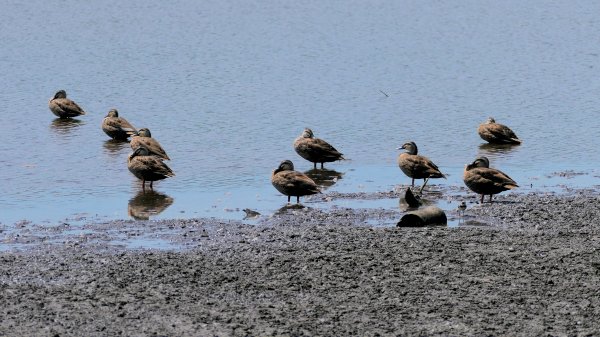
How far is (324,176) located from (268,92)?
996cm

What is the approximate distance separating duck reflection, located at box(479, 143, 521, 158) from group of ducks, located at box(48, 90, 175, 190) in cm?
655

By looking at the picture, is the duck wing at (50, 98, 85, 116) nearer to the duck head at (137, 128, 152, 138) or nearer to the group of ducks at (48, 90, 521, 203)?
the group of ducks at (48, 90, 521, 203)

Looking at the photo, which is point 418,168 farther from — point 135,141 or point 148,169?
point 135,141

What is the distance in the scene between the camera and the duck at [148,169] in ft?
67.5

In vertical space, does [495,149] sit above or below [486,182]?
above

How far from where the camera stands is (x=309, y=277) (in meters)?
13.9

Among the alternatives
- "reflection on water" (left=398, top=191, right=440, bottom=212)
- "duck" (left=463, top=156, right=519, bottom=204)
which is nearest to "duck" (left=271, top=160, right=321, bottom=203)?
"reflection on water" (left=398, top=191, right=440, bottom=212)

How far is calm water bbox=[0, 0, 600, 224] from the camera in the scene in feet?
69.9

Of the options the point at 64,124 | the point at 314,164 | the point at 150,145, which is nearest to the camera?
the point at 150,145

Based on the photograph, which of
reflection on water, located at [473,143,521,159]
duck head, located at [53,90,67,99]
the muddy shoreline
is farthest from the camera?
duck head, located at [53,90,67,99]

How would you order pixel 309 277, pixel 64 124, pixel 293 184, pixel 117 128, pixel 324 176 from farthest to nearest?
pixel 64 124, pixel 117 128, pixel 324 176, pixel 293 184, pixel 309 277

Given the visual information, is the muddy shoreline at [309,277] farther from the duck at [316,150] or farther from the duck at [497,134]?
the duck at [497,134]

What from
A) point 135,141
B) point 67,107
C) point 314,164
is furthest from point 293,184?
point 67,107

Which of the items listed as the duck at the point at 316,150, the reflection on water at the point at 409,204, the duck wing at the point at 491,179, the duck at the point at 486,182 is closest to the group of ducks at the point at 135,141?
the duck at the point at 316,150
